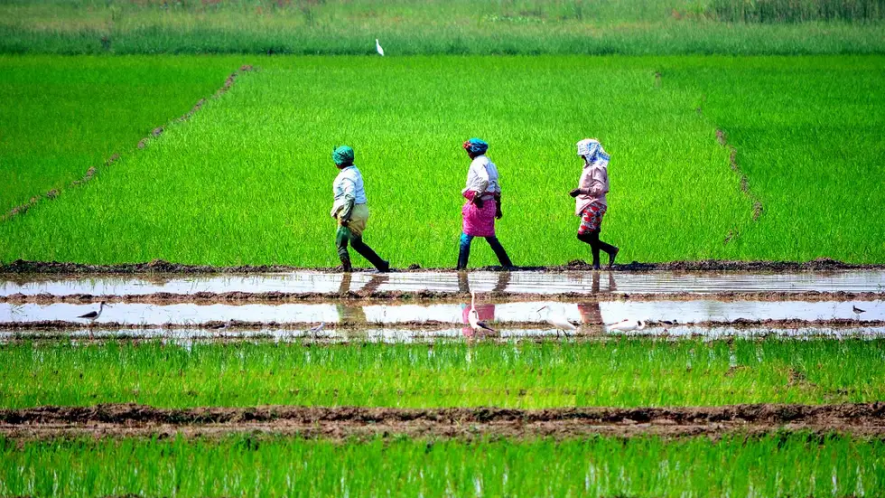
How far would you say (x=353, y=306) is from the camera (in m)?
10.7

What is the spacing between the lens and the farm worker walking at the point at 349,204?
1156 cm

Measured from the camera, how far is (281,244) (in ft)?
43.4

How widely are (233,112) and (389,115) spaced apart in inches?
106

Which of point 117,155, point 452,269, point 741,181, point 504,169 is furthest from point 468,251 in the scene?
point 117,155

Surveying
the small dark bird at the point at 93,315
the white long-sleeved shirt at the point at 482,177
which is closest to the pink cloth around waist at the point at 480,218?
the white long-sleeved shirt at the point at 482,177

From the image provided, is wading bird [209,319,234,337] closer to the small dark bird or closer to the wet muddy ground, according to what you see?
the small dark bird

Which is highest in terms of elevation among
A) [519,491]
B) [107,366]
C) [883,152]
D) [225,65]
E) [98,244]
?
[225,65]

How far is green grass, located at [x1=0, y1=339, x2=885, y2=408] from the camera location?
7887 mm

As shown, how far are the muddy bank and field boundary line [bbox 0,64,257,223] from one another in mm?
2374

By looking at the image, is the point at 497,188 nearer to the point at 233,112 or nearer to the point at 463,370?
the point at 463,370

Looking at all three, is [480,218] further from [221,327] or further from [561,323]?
[221,327]

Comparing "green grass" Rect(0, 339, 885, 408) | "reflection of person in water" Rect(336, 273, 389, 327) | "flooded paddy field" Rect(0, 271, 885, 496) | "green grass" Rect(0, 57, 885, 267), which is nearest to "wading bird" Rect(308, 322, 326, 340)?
"flooded paddy field" Rect(0, 271, 885, 496)

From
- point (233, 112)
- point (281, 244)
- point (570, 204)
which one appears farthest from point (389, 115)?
point (281, 244)

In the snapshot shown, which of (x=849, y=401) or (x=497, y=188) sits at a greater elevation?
(x=497, y=188)
